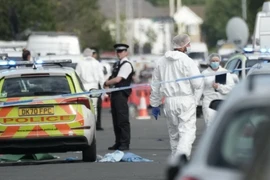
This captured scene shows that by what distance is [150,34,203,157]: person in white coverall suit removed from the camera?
13.1 meters

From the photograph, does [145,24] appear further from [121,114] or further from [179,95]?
[179,95]

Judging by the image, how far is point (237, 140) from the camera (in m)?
6.44

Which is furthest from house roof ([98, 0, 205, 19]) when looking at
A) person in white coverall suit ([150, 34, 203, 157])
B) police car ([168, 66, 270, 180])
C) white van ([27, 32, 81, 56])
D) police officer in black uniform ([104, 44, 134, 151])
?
police car ([168, 66, 270, 180])

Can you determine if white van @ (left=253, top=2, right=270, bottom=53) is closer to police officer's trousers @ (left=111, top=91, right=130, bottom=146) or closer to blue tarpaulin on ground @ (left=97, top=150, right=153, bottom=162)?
police officer's trousers @ (left=111, top=91, right=130, bottom=146)

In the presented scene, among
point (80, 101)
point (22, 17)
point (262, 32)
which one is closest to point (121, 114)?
point (80, 101)

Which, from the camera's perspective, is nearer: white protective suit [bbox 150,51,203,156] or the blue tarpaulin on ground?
white protective suit [bbox 150,51,203,156]

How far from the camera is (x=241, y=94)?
646 centimetres

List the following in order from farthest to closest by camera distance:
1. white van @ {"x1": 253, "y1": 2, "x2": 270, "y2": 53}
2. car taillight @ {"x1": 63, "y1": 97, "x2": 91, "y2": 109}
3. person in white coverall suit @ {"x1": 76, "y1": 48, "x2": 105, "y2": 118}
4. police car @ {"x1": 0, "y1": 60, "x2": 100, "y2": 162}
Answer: white van @ {"x1": 253, "y1": 2, "x2": 270, "y2": 53} < person in white coverall suit @ {"x1": 76, "y1": 48, "x2": 105, "y2": 118} < car taillight @ {"x1": 63, "y1": 97, "x2": 91, "y2": 109} < police car @ {"x1": 0, "y1": 60, "x2": 100, "y2": 162}

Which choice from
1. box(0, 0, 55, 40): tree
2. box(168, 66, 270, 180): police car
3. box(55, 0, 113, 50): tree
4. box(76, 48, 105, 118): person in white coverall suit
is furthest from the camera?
box(55, 0, 113, 50): tree

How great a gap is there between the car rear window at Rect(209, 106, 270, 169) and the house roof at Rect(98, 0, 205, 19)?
439 ft

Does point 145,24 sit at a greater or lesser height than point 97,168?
lesser

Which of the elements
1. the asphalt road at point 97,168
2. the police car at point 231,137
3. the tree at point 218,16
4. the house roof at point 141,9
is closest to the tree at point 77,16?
the tree at point 218,16

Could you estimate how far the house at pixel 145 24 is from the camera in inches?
4572

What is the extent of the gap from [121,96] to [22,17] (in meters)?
31.0
